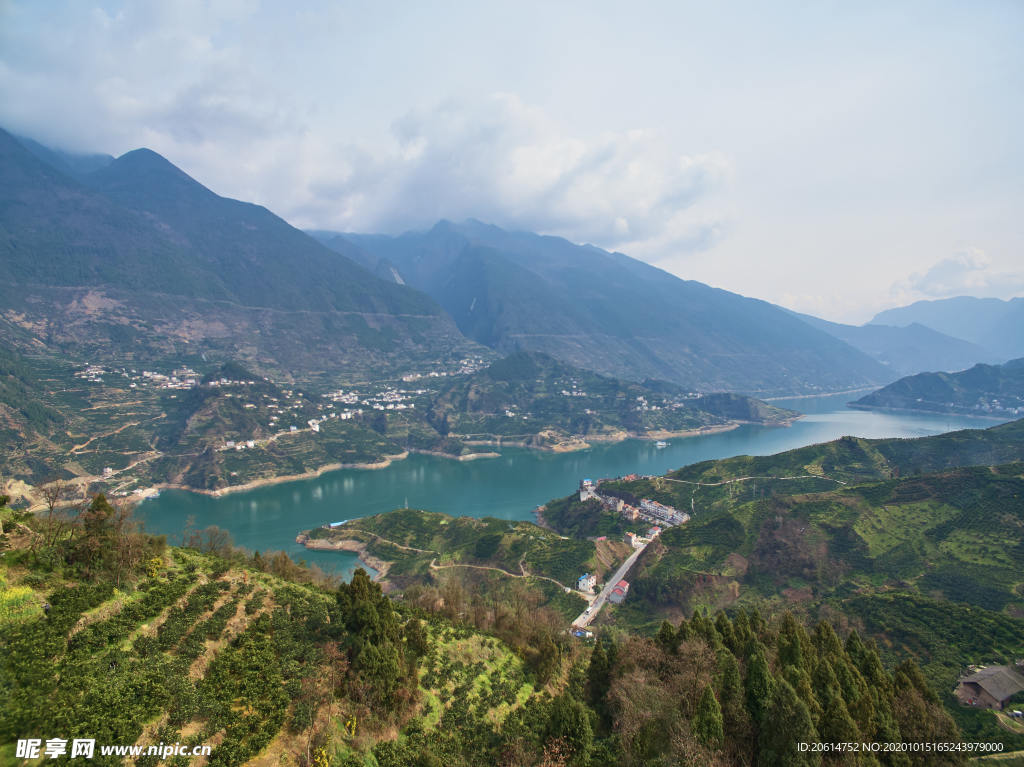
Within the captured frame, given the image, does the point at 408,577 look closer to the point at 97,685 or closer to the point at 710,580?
the point at 710,580

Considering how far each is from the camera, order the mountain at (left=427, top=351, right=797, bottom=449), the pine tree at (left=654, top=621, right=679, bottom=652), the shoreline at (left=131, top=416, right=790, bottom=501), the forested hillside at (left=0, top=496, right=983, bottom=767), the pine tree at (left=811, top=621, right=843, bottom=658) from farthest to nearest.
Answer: the mountain at (left=427, top=351, right=797, bottom=449) < the shoreline at (left=131, top=416, right=790, bottom=501) < the pine tree at (left=654, top=621, right=679, bottom=652) < the pine tree at (left=811, top=621, right=843, bottom=658) < the forested hillside at (left=0, top=496, right=983, bottom=767)

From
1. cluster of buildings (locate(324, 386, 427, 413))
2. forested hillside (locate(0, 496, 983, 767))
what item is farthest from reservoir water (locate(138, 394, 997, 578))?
forested hillside (locate(0, 496, 983, 767))

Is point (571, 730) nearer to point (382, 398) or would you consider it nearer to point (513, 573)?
point (513, 573)

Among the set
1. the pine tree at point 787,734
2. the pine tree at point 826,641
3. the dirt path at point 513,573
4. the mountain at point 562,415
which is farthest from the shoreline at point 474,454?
the pine tree at point 787,734

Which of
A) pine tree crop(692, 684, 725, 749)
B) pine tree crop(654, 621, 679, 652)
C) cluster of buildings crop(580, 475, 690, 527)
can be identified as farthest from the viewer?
cluster of buildings crop(580, 475, 690, 527)

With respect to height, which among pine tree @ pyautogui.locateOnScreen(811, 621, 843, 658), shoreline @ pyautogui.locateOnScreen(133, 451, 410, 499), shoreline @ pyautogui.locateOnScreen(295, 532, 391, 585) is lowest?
shoreline @ pyautogui.locateOnScreen(295, 532, 391, 585)

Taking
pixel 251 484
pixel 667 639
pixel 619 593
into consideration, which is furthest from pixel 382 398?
pixel 667 639

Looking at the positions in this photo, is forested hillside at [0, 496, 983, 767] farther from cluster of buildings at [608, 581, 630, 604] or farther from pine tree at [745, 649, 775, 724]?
cluster of buildings at [608, 581, 630, 604]
